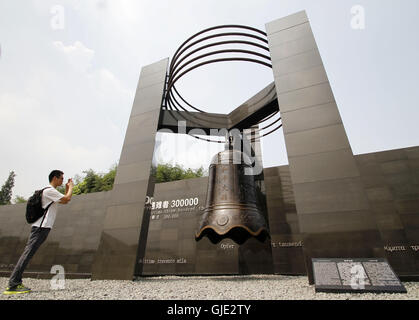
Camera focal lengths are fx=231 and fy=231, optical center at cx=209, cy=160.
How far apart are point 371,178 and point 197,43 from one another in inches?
262

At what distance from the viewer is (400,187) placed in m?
6.75

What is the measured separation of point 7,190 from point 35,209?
47.7 m

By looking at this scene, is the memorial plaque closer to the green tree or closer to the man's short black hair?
the man's short black hair

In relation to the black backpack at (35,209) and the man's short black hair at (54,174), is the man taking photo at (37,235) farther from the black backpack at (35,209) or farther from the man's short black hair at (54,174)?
the man's short black hair at (54,174)

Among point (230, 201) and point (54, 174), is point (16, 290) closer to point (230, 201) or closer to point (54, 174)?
point (54, 174)

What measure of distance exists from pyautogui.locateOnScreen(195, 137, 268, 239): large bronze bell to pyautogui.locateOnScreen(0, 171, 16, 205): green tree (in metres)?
Result: 46.4

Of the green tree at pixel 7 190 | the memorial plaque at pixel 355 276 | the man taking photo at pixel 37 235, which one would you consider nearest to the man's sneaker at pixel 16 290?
the man taking photo at pixel 37 235

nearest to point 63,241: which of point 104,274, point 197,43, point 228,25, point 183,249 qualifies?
point 183,249

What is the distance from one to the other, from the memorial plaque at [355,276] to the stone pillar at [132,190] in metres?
3.60

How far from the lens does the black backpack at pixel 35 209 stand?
324 centimetres

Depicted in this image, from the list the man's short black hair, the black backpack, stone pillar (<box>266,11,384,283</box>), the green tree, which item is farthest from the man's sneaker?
the green tree

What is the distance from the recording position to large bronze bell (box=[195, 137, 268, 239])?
4359mm
